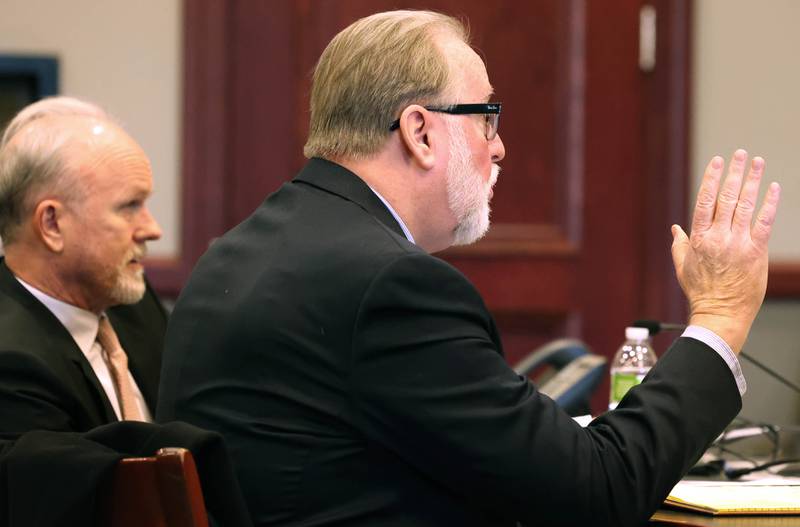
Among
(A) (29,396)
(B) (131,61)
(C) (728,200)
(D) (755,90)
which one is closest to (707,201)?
(C) (728,200)

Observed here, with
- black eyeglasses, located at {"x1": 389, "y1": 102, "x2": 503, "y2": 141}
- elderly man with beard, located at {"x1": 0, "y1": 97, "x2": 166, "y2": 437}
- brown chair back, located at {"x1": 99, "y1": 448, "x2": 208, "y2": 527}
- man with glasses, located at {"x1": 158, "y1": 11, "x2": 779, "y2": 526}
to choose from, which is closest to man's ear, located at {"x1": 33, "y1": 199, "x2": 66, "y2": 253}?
elderly man with beard, located at {"x1": 0, "y1": 97, "x2": 166, "y2": 437}

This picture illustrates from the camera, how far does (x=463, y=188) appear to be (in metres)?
1.78

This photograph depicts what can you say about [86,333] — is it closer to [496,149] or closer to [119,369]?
[119,369]

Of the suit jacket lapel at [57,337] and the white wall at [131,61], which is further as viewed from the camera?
the white wall at [131,61]

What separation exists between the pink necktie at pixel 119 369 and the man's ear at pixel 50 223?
176 millimetres

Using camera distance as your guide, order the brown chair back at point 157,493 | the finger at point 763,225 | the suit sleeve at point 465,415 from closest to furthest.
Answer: the brown chair back at point 157,493 < the suit sleeve at point 465,415 < the finger at point 763,225

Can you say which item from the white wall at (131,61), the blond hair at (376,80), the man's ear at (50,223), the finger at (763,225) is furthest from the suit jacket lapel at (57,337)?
the white wall at (131,61)

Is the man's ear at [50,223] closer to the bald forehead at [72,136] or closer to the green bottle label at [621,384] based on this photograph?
the bald forehead at [72,136]

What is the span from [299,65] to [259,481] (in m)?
2.73

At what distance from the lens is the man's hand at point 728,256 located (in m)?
1.64

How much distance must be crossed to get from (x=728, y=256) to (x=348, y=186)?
20.0 inches

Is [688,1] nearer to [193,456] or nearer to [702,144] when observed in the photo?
[702,144]

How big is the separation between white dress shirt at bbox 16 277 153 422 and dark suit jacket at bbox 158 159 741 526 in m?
0.82

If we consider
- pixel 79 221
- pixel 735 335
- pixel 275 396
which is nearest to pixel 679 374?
pixel 735 335
